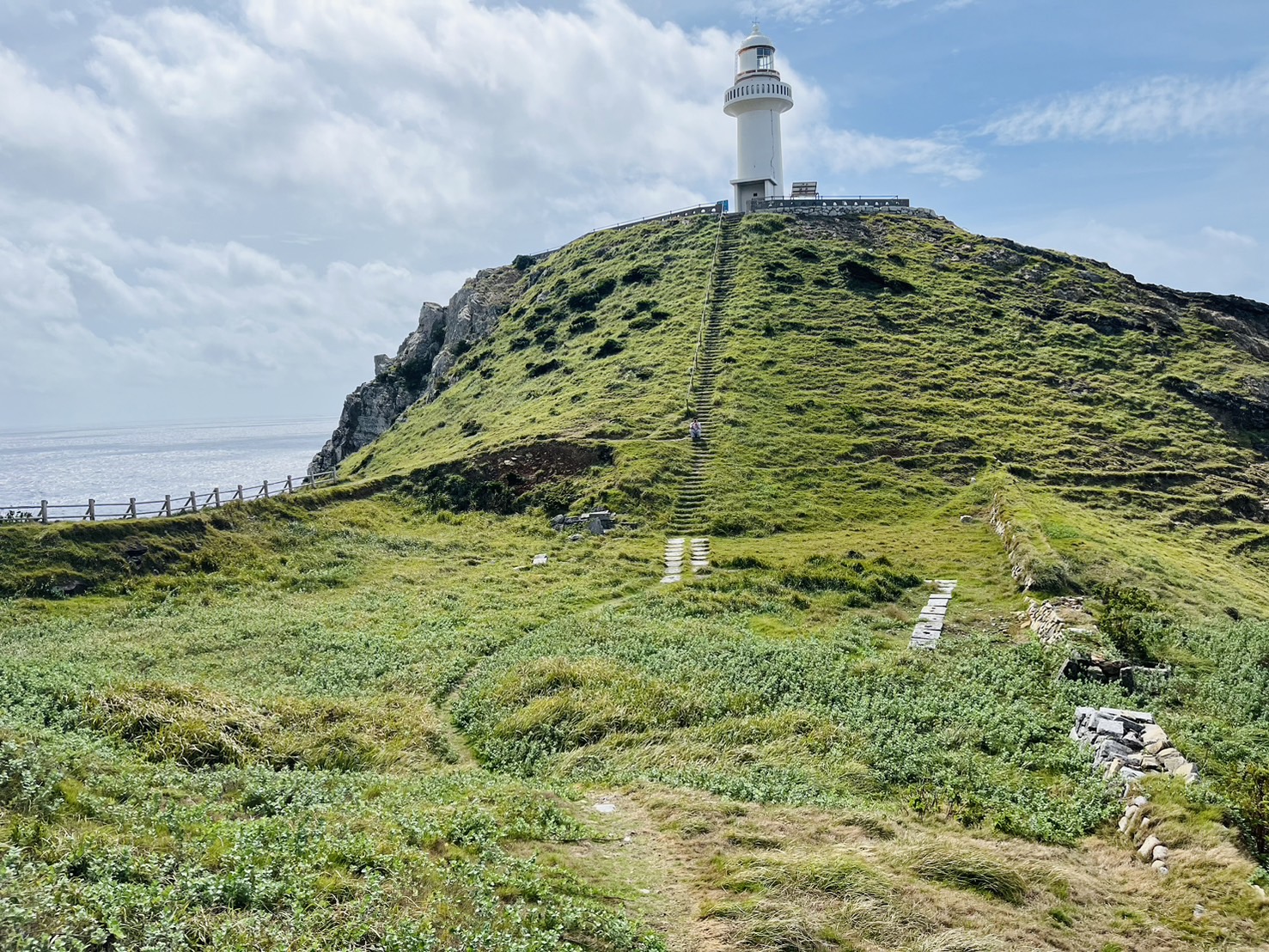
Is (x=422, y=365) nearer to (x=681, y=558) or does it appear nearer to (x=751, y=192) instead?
(x=751, y=192)

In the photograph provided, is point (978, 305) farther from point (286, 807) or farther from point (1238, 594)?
point (286, 807)

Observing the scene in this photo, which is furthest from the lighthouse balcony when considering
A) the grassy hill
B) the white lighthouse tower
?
the grassy hill

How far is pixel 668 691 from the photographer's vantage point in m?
17.1

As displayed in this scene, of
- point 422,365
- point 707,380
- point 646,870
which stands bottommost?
point 646,870

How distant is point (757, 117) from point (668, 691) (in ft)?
239

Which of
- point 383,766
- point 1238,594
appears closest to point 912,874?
point 383,766

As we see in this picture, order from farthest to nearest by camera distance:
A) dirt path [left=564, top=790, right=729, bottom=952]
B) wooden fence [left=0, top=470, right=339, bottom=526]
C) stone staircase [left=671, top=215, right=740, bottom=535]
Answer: stone staircase [left=671, top=215, right=740, bottom=535], wooden fence [left=0, top=470, right=339, bottom=526], dirt path [left=564, top=790, right=729, bottom=952]

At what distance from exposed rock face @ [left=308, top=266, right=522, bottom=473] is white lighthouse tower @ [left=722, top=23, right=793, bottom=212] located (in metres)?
25.4

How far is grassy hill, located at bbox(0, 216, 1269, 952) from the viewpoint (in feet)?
29.2

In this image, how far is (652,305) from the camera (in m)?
63.9

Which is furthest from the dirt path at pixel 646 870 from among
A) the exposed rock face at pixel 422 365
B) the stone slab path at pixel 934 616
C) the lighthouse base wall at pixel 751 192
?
the lighthouse base wall at pixel 751 192

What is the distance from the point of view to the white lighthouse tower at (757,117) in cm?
7788

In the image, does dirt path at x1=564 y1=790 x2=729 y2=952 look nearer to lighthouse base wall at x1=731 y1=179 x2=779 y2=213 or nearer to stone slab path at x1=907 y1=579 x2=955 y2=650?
stone slab path at x1=907 y1=579 x2=955 y2=650

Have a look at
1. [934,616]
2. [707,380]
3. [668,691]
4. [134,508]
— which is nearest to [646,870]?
[668,691]
